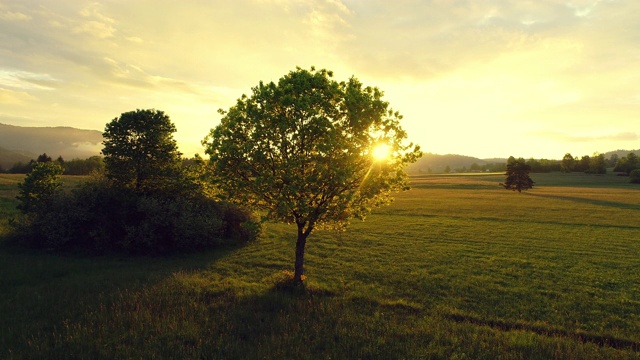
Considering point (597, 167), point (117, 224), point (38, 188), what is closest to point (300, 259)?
point (117, 224)

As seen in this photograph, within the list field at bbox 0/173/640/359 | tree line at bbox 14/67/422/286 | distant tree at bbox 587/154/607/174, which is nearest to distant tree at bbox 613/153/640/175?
distant tree at bbox 587/154/607/174

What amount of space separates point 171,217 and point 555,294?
1119 inches

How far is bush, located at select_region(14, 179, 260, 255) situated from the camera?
89.0 feet

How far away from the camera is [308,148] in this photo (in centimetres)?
1758

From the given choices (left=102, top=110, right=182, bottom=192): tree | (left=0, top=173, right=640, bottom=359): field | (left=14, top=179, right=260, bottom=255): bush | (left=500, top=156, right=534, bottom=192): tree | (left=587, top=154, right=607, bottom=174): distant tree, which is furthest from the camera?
(left=587, top=154, right=607, bottom=174): distant tree

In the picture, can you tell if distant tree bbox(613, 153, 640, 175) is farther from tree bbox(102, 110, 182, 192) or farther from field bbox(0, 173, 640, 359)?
tree bbox(102, 110, 182, 192)

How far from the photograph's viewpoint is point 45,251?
26.3 meters

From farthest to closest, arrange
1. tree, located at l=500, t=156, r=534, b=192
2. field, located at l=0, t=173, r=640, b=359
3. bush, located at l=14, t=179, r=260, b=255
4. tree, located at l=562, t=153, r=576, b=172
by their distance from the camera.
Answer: tree, located at l=562, t=153, r=576, b=172
tree, located at l=500, t=156, r=534, b=192
bush, located at l=14, t=179, r=260, b=255
field, located at l=0, t=173, r=640, b=359

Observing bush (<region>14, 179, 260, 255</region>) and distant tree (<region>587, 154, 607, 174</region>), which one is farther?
distant tree (<region>587, 154, 607, 174</region>)

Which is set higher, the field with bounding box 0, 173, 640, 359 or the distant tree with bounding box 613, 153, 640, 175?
the distant tree with bounding box 613, 153, 640, 175

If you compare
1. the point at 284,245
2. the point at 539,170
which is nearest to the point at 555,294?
the point at 284,245

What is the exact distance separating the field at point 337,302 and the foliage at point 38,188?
312 centimetres

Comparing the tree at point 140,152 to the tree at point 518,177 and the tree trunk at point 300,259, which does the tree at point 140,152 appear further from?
the tree at point 518,177

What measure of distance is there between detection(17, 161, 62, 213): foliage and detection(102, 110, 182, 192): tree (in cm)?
510
